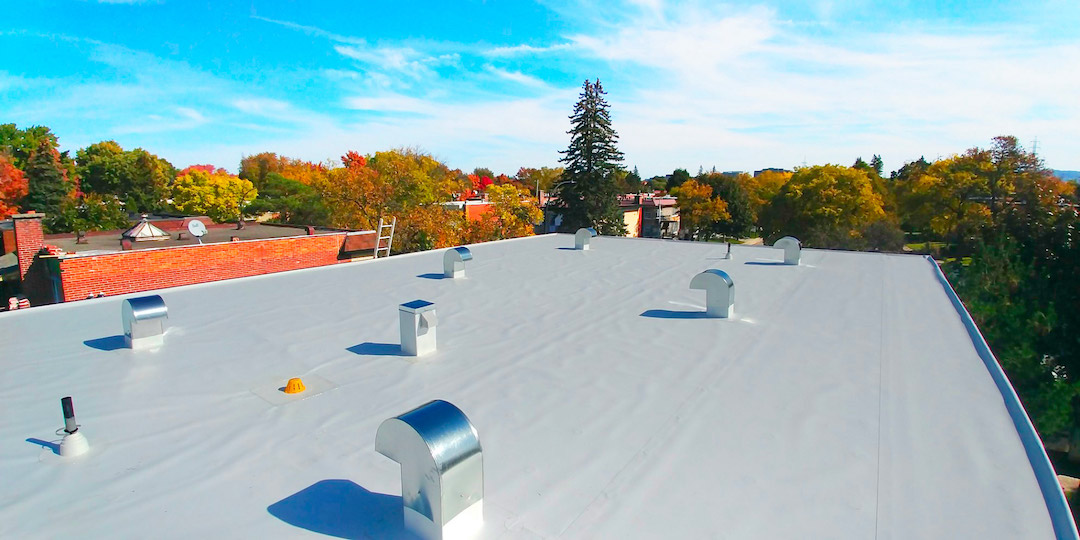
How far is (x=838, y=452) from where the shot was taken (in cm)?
373

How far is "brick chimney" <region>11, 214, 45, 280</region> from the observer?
1680cm

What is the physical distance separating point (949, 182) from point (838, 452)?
1624 inches

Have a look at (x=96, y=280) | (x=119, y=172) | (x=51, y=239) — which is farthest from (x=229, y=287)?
(x=119, y=172)

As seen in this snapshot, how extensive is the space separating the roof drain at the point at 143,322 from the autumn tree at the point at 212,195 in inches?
1559

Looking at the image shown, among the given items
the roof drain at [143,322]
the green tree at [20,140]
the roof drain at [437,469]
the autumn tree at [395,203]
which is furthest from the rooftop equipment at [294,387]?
the green tree at [20,140]

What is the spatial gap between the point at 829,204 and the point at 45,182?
60832mm

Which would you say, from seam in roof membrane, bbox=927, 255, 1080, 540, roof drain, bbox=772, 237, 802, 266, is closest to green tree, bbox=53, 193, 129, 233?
roof drain, bbox=772, 237, 802, 266

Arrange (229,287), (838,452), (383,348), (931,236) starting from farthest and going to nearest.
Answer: (931,236) → (229,287) → (383,348) → (838,452)

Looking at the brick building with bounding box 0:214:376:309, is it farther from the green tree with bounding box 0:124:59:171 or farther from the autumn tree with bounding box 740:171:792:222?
the autumn tree with bounding box 740:171:792:222

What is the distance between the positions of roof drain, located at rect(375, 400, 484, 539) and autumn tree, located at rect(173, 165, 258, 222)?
4426 centimetres

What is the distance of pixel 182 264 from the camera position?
16969mm

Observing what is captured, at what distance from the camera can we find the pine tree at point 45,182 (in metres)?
42.2

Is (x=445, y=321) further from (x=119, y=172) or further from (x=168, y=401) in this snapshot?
(x=119, y=172)

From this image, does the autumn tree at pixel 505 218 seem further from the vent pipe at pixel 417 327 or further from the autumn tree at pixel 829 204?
the vent pipe at pixel 417 327
